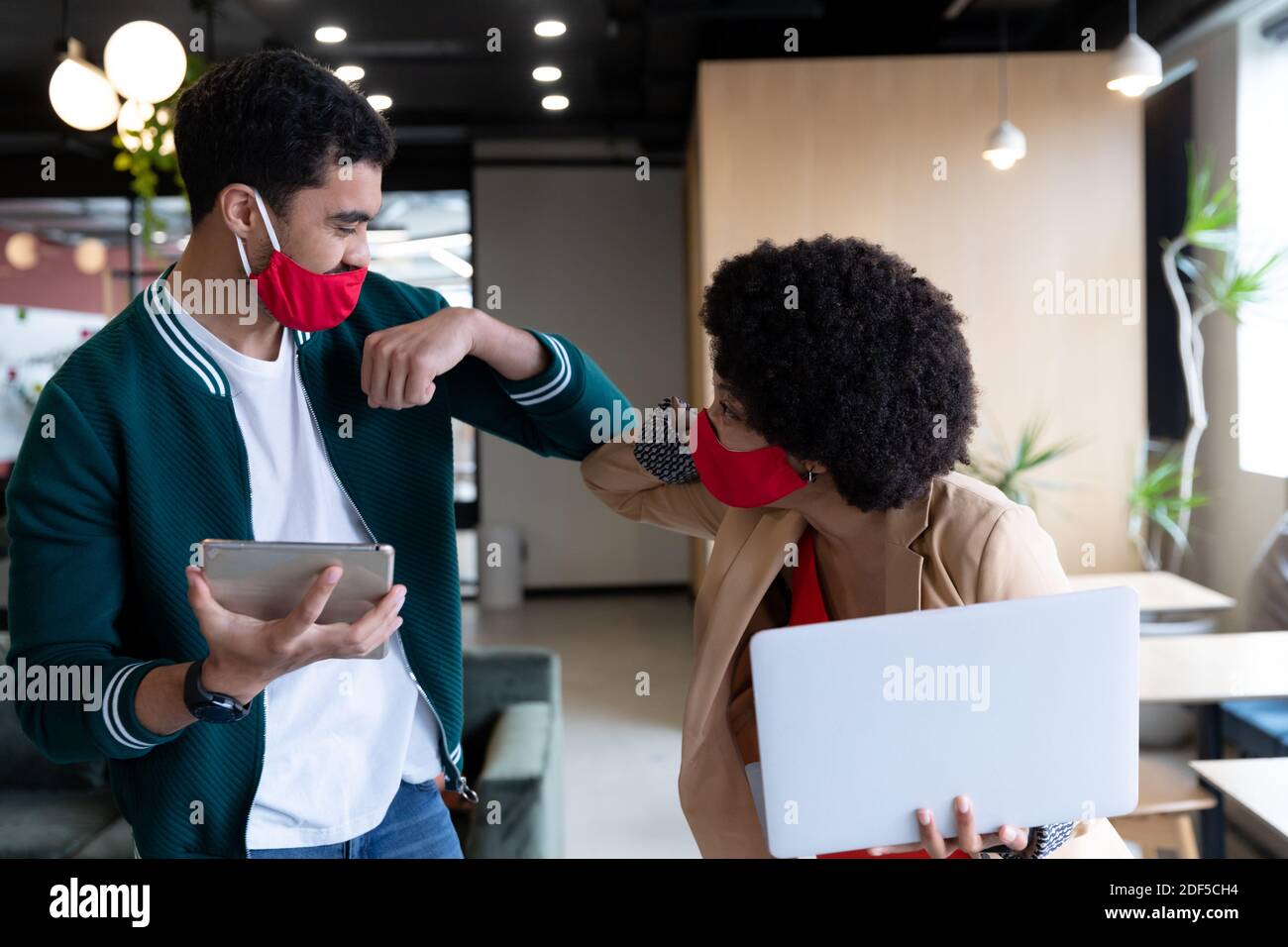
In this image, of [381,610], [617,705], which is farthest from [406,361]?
[617,705]

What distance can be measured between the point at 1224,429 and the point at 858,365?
3.27 m

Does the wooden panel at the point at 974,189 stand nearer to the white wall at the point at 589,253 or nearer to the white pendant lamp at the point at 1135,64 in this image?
the white pendant lamp at the point at 1135,64

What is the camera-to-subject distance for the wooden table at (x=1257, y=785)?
5.24 ft

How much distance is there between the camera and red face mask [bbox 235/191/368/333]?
91 cm

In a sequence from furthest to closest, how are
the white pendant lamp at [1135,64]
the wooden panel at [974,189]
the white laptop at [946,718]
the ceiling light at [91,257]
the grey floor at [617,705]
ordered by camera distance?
the ceiling light at [91,257] < the grey floor at [617,705] < the white pendant lamp at [1135,64] < the wooden panel at [974,189] < the white laptop at [946,718]

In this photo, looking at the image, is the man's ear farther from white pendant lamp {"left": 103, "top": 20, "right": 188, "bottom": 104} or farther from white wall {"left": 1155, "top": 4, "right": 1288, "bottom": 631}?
white wall {"left": 1155, "top": 4, "right": 1288, "bottom": 631}

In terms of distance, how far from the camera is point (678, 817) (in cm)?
295

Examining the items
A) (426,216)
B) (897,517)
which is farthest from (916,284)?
(426,216)

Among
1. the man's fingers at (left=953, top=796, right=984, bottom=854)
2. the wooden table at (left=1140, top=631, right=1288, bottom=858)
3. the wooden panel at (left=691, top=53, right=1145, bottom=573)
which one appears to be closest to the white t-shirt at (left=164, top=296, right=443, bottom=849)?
the man's fingers at (left=953, top=796, right=984, bottom=854)

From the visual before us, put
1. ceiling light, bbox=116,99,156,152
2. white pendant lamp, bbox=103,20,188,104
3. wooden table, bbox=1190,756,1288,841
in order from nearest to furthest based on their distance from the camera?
wooden table, bbox=1190,756,1288,841 → white pendant lamp, bbox=103,20,188,104 → ceiling light, bbox=116,99,156,152

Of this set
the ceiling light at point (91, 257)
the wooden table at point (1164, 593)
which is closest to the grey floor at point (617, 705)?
the wooden table at point (1164, 593)

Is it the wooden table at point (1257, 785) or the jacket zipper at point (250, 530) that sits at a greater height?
the jacket zipper at point (250, 530)

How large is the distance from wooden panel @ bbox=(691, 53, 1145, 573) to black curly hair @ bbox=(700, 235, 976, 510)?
1.06m

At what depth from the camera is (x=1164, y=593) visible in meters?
2.84
